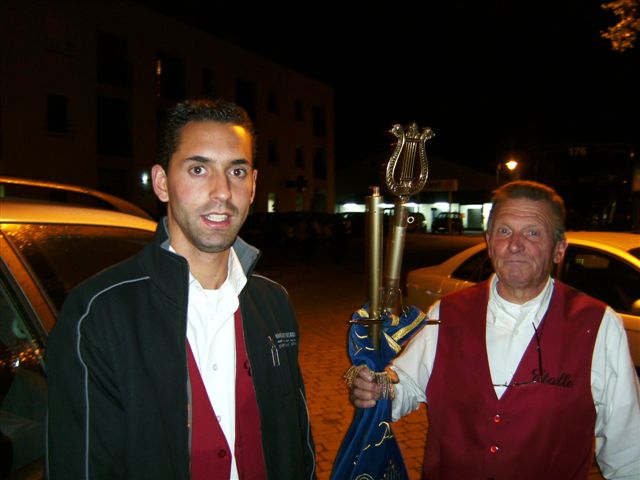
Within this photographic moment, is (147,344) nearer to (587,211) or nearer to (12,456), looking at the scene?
(12,456)

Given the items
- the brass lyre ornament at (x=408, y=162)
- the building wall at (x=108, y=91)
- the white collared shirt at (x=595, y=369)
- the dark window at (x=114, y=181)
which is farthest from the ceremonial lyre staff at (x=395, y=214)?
the dark window at (x=114, y=181)

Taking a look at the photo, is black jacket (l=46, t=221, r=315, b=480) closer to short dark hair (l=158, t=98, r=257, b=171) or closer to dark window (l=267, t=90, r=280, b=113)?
short dark hair (l=158, t=98, r=257, b=171)

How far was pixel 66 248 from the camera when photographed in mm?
2367

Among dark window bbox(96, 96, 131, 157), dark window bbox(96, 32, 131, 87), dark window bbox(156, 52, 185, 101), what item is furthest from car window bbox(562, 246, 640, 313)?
dark window bbox(156, 52, 185, 101)

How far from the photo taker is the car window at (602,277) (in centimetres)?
469

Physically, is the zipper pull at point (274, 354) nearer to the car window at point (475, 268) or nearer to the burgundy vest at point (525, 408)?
the burgundy vest at point (525, 408)

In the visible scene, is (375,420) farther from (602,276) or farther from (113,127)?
(113,127)

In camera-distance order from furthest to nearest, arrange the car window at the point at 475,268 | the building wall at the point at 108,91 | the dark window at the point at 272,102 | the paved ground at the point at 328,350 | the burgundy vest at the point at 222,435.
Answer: the dark window at the point at 272,102, the building wall at the point at 108,91, the car window at the point at 475,268, the paved ground at the point at 328,350, the burgundy vest at the point at 222,435

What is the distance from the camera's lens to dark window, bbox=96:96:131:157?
22.8 m

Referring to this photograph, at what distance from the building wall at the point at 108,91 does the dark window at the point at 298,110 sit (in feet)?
2.24

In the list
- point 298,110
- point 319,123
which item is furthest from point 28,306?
point 319,123

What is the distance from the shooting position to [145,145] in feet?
79.2

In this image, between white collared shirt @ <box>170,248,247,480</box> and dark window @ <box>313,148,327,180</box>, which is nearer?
white collared shirt @ <box>170,248,247,480</box>

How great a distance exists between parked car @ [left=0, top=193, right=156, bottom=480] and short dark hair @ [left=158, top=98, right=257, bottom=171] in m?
0.71
